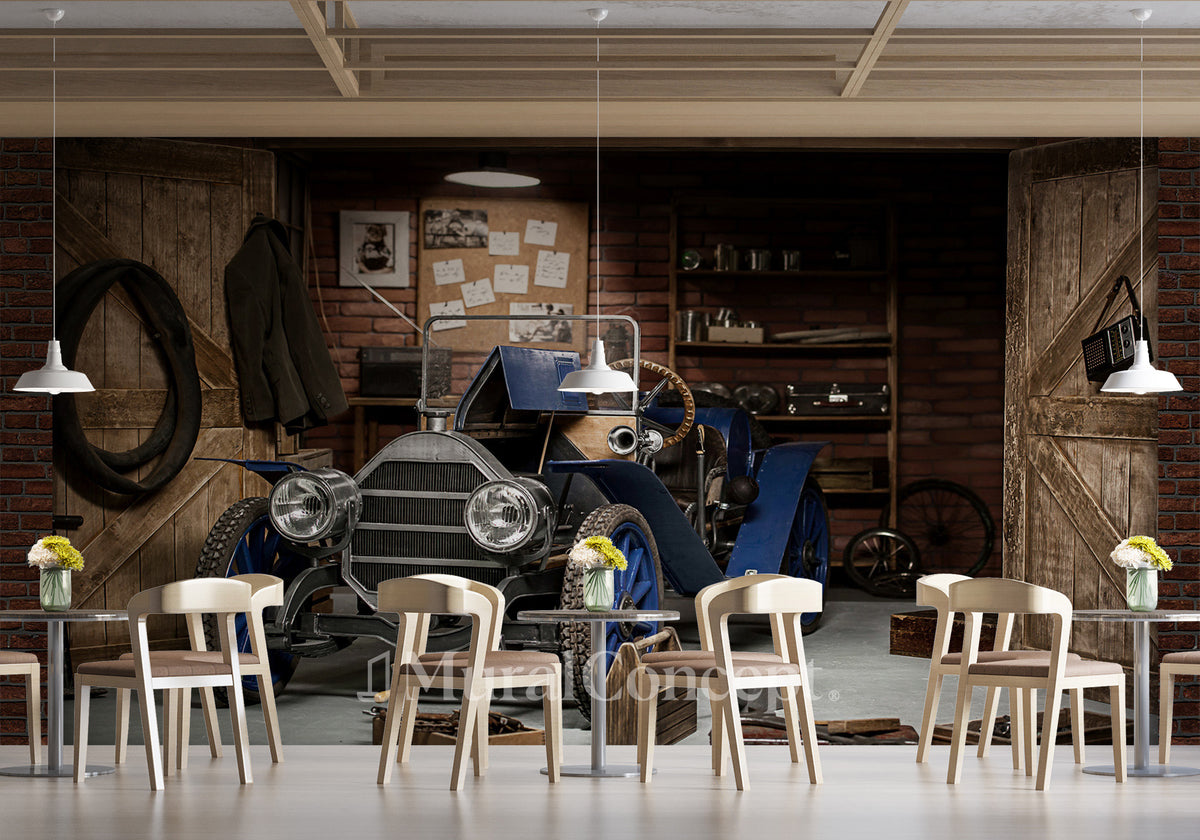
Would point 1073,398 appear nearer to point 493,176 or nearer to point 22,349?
point 493,176

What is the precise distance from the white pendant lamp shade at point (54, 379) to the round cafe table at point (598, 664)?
68.0 inches

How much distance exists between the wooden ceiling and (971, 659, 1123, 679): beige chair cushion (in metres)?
1.90

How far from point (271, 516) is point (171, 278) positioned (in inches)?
78.5

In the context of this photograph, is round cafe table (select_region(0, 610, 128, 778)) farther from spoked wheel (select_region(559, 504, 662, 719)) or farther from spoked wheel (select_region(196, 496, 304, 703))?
spoked wheel (select_region(559, 504, 662, 719))

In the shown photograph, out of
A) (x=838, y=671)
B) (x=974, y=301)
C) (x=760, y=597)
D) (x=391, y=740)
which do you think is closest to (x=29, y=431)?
(x=391, y=740)

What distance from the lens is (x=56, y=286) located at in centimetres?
611

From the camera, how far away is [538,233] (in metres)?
9.05

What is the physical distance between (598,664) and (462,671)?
42cm

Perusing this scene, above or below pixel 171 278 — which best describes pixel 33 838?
below

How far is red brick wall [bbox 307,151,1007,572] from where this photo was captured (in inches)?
365

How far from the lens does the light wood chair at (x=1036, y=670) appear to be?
391 centimetres

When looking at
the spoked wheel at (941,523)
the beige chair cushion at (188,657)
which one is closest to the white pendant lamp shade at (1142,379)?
the beige chair cushion at (188,657)

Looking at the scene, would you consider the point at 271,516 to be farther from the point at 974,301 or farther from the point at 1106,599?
the point at 974,301

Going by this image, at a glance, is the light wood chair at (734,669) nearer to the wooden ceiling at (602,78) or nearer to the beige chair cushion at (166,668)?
the beige chair cushion at (166,668)
